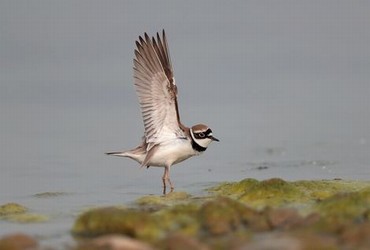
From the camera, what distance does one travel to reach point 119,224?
6570mm

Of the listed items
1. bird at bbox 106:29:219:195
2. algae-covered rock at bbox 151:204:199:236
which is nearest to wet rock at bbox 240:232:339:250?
algae-covered rock at bbox 151:204:199:236

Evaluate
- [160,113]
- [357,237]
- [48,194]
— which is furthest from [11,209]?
[357,237]

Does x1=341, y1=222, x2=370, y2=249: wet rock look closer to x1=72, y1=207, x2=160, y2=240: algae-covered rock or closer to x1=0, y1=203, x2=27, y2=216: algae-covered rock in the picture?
x1=72, y1=207, x2=160, y2=240: algae-covered rock

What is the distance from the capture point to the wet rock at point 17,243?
6.02m

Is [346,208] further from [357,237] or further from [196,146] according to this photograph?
[196,146]

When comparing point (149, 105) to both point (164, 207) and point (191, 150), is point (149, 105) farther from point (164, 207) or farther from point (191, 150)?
point (164, 207)

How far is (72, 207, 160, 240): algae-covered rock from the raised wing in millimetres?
4087

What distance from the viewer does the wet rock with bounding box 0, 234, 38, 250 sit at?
6.02 m

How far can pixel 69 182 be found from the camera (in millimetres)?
10875

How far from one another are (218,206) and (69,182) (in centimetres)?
431

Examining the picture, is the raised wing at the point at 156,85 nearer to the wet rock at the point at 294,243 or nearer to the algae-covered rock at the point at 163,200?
the algae-covered rock at the point at 163,200

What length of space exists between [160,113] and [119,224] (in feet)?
14.5

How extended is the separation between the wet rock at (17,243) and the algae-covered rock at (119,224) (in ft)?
1.92

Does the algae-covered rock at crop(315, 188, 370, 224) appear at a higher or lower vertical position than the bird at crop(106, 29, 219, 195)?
lower
